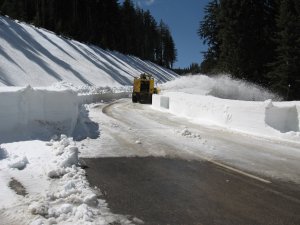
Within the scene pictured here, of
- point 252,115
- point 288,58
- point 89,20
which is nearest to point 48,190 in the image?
point 252,115

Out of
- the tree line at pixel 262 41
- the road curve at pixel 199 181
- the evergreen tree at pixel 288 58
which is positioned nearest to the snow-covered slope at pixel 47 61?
the tree line at pixel 262 41

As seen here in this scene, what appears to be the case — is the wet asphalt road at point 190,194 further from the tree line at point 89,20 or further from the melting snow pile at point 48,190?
the tree line at point 89,20

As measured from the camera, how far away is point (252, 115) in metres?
15.7

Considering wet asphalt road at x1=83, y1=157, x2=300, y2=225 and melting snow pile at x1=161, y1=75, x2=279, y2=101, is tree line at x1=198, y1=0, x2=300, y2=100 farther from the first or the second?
wet asphalt road at x1=83, y1=157, x2=300, y2=225

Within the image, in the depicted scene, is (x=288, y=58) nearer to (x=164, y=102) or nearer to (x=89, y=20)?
(x=164, y=102)

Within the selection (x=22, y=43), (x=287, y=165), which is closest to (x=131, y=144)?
(x=287, y=165)

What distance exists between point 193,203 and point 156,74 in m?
86.3

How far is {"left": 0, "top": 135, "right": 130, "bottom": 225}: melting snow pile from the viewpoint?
17.3 ft

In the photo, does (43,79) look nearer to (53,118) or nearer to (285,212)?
(53,118)

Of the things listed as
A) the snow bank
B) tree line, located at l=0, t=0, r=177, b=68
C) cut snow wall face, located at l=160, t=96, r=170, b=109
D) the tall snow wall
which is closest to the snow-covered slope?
tree line, located at l=0, t=0, r=177, b=68

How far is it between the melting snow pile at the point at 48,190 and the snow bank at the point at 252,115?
8132 mm

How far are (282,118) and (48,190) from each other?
10407mm

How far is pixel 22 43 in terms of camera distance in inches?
1788

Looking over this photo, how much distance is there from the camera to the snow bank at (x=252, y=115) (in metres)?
14.7
